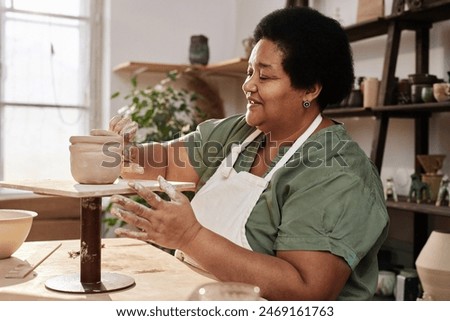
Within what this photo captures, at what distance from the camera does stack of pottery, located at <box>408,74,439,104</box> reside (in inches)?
105

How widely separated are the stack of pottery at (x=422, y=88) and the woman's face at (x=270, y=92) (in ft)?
4.40

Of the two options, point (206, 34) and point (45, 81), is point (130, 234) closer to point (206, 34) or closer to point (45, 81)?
point (45, 81)

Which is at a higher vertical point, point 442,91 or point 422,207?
point 442,91

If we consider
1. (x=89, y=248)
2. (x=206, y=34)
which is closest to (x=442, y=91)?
(x=89, y=248)

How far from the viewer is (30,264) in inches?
53.2

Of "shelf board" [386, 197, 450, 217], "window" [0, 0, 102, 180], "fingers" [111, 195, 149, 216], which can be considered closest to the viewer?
"fingers" [111, 195, 149, 216]

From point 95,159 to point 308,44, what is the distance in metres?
0.67

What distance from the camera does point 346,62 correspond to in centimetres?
156

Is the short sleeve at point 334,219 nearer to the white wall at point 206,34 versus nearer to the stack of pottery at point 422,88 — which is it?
the stack of pottery at point 422,88

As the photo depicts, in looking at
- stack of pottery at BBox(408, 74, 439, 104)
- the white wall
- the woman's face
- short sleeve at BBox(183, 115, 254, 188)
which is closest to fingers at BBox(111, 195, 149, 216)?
the woman's face

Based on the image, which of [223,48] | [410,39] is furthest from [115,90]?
A: [410,39]

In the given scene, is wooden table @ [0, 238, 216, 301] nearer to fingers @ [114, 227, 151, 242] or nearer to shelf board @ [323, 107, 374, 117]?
fingers @ [114, 227, 151, 242]

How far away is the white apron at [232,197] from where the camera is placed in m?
1.42

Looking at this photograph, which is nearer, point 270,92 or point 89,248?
point 89,248
